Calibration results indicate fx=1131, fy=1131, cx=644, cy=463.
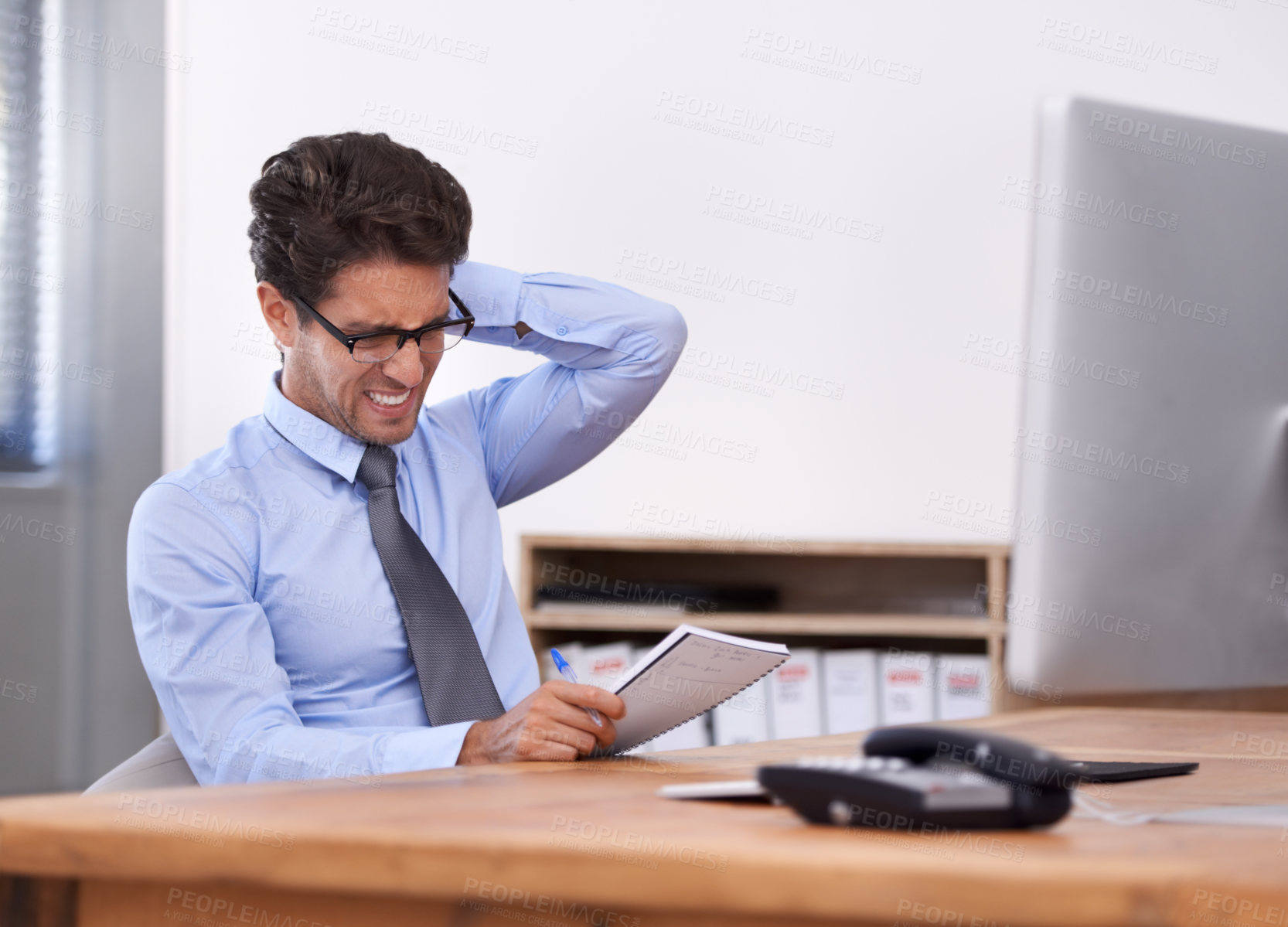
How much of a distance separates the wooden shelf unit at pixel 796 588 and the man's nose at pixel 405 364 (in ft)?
3.37

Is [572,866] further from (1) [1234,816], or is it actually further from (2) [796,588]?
(2) [796,588]

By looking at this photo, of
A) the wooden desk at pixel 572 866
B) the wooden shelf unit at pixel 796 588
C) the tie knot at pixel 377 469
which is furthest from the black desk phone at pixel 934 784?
the wooden shelf unit at pixel 796 588

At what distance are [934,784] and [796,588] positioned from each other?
2309 mm

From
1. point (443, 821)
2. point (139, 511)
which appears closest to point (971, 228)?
point (139, 511)

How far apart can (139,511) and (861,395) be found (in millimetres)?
1918

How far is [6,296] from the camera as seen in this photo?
268 centimetres

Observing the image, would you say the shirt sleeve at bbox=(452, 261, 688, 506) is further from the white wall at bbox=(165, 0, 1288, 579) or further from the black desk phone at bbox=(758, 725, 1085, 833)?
the black desk phone at bbox=(758, 725, 1085, 833)

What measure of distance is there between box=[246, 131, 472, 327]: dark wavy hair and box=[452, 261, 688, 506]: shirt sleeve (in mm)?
238

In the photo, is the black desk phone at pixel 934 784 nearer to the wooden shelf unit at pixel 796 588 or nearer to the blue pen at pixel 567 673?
the blue pen at pixel 567 673

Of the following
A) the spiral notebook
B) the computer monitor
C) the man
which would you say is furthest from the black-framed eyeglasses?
the computer monitor

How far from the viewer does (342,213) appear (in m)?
1.41

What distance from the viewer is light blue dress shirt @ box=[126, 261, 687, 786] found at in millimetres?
1183

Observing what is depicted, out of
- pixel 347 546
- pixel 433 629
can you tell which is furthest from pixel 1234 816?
pixel 347 546

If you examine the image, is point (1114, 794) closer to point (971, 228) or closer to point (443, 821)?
point (443, 821)
